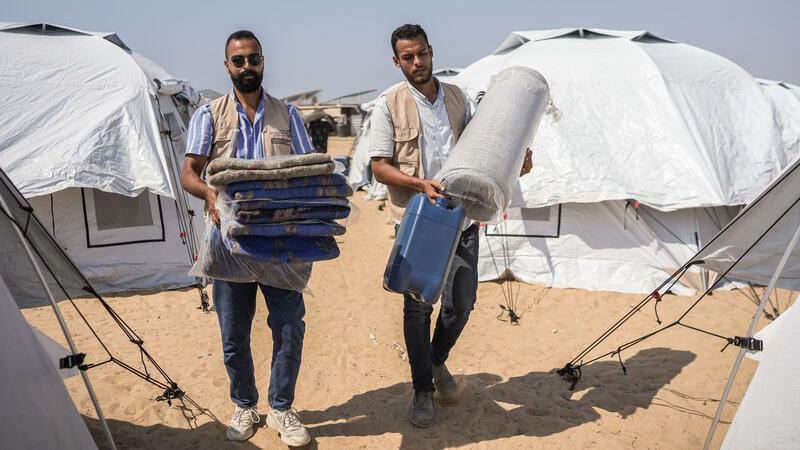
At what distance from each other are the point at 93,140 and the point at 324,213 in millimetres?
4186

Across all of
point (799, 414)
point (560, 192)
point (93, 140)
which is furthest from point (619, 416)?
point (93, 140)

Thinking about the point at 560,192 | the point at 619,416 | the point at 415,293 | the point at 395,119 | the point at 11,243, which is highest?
the point at 395,119

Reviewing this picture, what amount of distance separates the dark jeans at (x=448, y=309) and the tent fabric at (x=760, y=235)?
122cm

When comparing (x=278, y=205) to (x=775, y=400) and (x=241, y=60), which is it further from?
(x=775, y=400)

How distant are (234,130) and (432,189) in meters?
0.97

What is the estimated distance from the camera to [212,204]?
8.29ft

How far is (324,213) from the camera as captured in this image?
2584 mm

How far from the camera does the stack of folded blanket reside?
2.42 metres

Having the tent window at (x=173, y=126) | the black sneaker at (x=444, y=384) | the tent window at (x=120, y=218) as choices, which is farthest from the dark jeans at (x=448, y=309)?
the tent window at (x=173, y=126)

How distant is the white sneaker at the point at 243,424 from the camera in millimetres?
3035

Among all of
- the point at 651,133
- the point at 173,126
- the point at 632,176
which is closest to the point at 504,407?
the point at 632,176

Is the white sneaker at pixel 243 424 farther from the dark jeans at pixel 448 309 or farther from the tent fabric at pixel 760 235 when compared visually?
the tent fabric at pixel 760 235

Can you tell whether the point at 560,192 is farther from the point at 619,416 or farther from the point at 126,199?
the point at 126,199

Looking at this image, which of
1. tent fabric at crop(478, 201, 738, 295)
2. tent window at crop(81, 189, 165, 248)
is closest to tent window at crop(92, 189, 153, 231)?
tent window at crop(81, 189, 165, 248)
